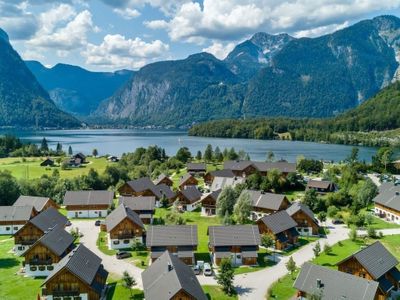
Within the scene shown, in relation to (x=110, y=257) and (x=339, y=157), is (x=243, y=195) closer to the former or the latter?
(x=110, y=257)

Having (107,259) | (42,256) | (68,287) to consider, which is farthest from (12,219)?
(68,287)

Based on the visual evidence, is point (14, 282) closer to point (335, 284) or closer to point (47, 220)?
point (47, 220)

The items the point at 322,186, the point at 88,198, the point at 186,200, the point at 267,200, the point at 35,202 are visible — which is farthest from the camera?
the point at 322,186

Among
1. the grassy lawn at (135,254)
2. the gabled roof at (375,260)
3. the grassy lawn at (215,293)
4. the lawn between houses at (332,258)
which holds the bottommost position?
the grassy lawn at (135,254)

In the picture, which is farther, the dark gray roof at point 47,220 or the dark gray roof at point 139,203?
A: the dark gray roof at point 139,203

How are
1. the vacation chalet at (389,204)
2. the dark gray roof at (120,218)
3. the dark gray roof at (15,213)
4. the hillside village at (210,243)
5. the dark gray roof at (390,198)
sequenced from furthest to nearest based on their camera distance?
the dark gray roof at (390,198) → the vacation chalet at (389,204) → the dark gray roof at (15,213) → the dark gray roof at (120,218) → the hillside village at (210,243)

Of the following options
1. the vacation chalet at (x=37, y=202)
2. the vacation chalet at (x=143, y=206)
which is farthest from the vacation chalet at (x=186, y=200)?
the vacation chalet at (x=37, y=202)

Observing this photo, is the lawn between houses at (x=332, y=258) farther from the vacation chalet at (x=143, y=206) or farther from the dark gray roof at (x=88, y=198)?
the dark gray roof at (x=88, y=198)
